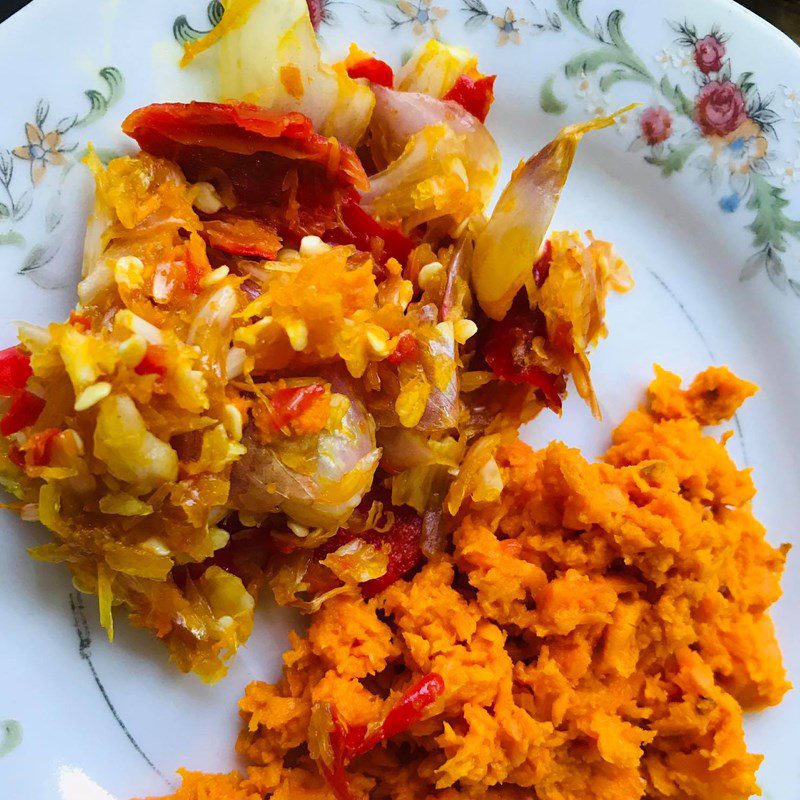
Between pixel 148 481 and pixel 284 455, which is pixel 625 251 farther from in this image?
pixel 148 481

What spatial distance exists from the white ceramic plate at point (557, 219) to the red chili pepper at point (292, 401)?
2.10ft

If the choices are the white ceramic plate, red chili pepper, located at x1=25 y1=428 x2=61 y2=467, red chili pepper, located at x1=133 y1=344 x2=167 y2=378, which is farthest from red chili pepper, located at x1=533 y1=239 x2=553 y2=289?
red chili pepper, located at x1=25 y1=428 x2=61 y2=467

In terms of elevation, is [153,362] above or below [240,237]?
below

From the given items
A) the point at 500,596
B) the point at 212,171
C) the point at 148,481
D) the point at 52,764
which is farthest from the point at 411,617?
the point at 212,171

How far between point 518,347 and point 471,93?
0.68m

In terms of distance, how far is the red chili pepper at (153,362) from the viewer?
1.45 m

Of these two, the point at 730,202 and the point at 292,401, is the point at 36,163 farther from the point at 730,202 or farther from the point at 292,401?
the point at 730,202

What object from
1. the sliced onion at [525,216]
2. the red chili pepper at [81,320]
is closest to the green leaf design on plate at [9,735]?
the red chili pepper at [81,320]

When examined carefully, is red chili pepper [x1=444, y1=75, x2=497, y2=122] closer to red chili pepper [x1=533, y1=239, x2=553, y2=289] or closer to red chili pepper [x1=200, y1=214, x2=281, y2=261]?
red chili pepper [x1=533, y1=239, x2=553, y2=289]

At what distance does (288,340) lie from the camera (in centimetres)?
160

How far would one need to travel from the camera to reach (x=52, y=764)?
178 cm

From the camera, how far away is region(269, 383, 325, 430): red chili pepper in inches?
61.9

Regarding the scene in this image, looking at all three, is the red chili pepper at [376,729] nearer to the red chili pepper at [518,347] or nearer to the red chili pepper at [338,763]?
the red chili pepper at [338,763]

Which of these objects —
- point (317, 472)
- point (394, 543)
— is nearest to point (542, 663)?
point (394, 543)
